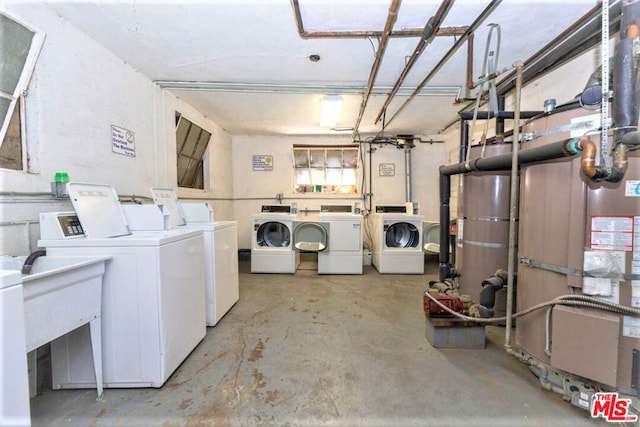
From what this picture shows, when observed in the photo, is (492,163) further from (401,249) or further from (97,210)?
(97,210)

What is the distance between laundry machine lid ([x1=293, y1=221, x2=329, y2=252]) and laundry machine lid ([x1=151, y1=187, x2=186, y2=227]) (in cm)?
177

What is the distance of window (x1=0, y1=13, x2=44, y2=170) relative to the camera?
1487 millimetres

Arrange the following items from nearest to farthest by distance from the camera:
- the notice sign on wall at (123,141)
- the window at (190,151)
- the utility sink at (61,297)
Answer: the utility sink at (61,297) → the notice sign on wall at (123,141) → the window at (190,151)

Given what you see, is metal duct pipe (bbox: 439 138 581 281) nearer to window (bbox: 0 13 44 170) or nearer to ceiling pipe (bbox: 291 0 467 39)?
ceiling pipe (bbox: 291 0 467 39)

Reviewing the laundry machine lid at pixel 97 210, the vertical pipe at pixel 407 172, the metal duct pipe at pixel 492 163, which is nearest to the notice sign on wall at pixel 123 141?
the laundry machine lid at pixel 97 210

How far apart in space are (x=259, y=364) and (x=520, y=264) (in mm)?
1962

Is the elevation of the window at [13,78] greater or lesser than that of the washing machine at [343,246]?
greater

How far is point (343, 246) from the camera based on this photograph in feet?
13.1

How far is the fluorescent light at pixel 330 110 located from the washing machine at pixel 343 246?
147 centimetres

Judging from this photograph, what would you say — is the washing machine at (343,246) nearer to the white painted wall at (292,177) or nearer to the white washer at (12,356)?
the white painted wall at (292,177)

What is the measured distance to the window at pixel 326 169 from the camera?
5199mm

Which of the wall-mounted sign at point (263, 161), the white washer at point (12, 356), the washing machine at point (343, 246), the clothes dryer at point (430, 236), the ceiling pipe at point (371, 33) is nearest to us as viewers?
the white washer at point (12, 356)

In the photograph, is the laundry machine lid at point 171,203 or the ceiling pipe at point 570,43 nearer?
the ceiling pipe at point 570,43

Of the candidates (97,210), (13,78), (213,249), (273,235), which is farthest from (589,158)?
(273,235)
